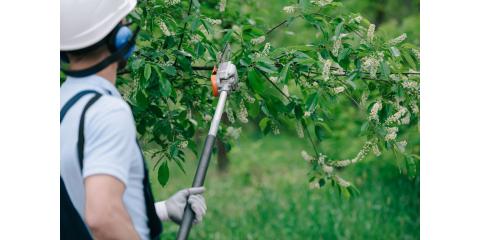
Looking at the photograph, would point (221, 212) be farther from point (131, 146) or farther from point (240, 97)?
point (131, 146)

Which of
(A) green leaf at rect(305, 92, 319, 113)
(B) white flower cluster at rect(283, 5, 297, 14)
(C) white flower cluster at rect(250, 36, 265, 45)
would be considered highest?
(B) white flower cluster at rect(283, 5, 297, 14)

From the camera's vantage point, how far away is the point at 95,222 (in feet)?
6.23

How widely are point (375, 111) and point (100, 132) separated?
1576 millimetres

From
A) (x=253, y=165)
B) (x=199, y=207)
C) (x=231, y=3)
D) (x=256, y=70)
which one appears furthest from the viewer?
(x=253, y=165)

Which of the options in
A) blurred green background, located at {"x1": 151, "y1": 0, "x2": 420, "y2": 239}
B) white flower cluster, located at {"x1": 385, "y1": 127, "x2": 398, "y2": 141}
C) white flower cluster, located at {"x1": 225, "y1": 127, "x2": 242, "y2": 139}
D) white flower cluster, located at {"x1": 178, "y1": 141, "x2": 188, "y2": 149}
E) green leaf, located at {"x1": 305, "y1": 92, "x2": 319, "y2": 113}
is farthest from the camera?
blurred green background, located at {"x1": 151, "y1": 0, "x2": 420, "y2": 239}

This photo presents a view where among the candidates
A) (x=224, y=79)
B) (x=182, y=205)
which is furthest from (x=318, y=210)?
(x=182, y=205)

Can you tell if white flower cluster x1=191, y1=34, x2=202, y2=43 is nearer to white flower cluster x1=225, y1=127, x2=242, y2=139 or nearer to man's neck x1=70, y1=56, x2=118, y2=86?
white flower cluster x1=225, y1=127, x2=242, y2=139

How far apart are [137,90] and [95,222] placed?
138 cm

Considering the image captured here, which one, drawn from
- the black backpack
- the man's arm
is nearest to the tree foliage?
the black backpack

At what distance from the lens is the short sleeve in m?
1.91

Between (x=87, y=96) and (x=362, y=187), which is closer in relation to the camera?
(x=87, y=96)

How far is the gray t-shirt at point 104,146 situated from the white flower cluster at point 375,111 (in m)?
1.40

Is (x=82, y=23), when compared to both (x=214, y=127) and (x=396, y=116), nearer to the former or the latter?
(x=214, y=127)
